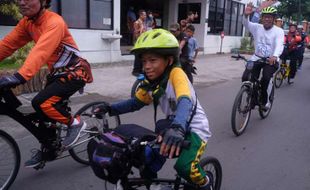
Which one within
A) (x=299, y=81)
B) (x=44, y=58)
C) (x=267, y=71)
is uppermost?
(x=44, y=58)

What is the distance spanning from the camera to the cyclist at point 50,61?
9.96 feet

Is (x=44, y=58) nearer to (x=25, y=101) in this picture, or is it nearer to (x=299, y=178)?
(x=299, y=178)

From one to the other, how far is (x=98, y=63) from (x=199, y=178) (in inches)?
406

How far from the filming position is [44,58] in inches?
116

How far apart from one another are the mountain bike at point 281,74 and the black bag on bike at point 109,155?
26.4 feet

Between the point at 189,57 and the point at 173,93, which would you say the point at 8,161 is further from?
the point at 189,57

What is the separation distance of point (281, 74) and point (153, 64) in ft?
26.9

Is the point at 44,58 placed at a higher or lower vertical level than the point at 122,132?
higher

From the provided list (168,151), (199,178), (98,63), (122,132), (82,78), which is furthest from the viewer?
(98,63)

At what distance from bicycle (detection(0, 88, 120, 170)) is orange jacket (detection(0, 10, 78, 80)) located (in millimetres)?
315

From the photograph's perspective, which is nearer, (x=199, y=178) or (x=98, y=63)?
(x=199, y=178)

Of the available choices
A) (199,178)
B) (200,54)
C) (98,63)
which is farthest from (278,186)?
(200,54)

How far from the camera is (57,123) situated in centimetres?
343

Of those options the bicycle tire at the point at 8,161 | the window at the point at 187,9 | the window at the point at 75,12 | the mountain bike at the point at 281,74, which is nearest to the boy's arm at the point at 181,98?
the bicycle tire at the point at 8,161
